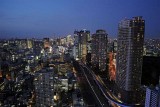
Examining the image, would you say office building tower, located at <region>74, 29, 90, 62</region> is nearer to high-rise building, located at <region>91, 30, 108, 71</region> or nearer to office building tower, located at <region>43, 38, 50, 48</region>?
high-rise building, located at <region>91, 30, 108, 71</region>

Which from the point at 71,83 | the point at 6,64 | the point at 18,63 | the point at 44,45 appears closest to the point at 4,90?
the point at 71,83

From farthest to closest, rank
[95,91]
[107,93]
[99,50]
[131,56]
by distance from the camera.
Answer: [99,50] < [95,91] < [107,93] < [131,56]

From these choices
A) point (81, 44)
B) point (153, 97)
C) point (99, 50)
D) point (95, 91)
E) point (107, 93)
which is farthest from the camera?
point (81, 44)

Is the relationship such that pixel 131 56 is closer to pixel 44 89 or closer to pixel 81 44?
pixel 44 89

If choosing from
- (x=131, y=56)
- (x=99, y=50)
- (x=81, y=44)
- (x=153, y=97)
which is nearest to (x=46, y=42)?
(x=81, y=44)

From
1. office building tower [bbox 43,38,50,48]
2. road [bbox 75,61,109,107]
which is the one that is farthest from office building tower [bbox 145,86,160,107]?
office building tower [bbox 43,38,50,48]

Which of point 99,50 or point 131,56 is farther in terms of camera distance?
→ point 99,50

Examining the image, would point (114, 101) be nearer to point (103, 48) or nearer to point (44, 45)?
point (103, 48)
